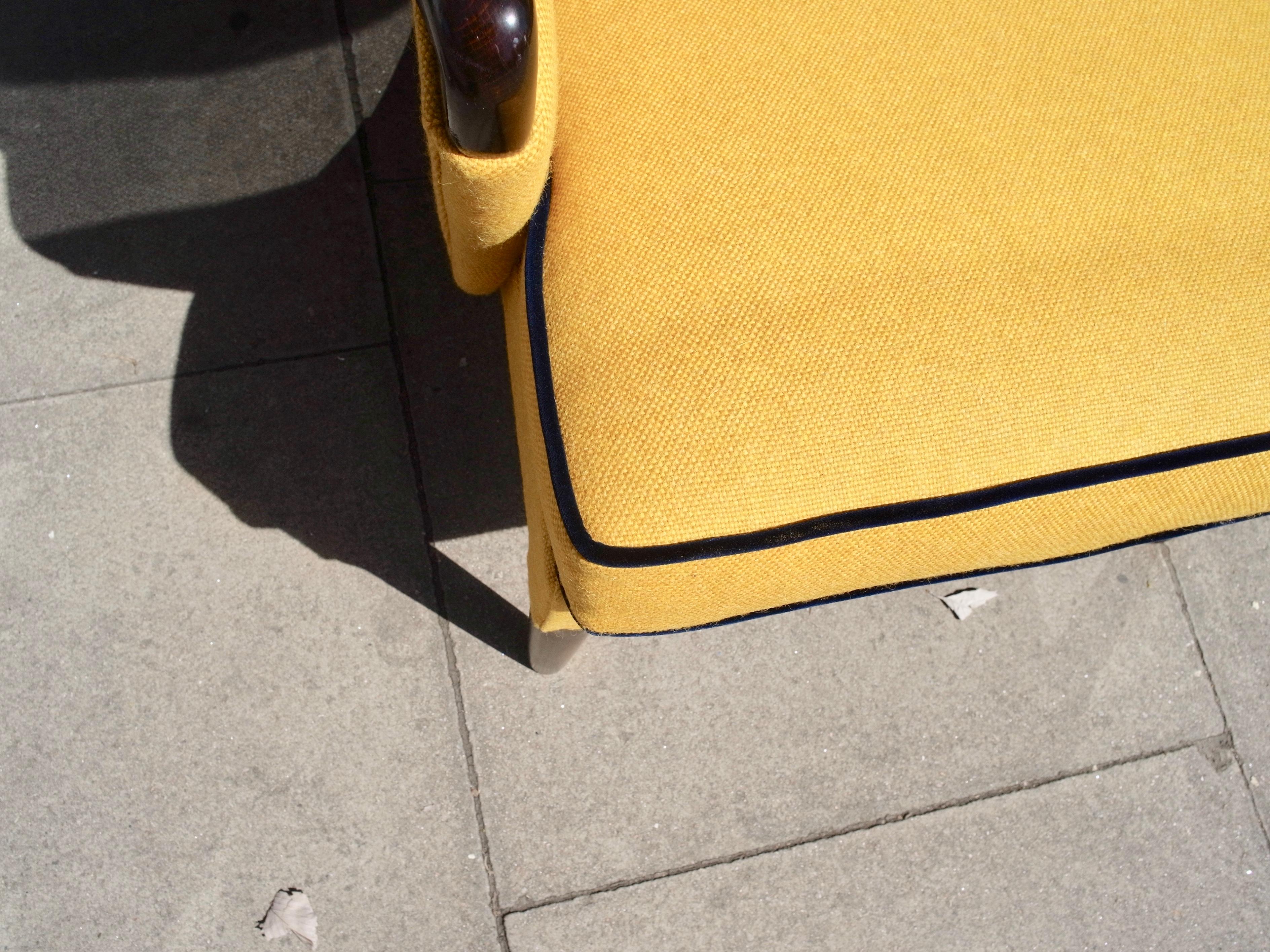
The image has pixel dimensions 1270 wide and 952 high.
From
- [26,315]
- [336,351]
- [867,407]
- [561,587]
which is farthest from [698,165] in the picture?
[26,315]

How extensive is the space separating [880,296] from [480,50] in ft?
1.49

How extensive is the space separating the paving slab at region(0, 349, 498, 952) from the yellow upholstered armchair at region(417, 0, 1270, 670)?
529 mm

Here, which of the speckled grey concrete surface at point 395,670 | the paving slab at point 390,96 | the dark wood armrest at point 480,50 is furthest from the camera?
the paving slab at point 390,96

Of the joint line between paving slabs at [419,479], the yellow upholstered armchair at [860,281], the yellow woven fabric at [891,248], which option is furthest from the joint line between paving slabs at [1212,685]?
the joint line between paving slabs at [419,479]

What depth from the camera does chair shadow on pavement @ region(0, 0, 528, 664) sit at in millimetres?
1531

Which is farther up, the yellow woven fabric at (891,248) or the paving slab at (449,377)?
the yellow woven fabric at (891,248)

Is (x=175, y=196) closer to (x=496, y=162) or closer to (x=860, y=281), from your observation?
(x=496, y=162)

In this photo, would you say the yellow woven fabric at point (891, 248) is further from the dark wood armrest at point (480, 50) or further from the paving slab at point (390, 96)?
the paving slab at point (390, 96)

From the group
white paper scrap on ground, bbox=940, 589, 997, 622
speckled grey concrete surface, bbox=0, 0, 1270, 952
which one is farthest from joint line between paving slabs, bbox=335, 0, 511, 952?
white paper scrap on ground, bbox=940, 589, 997, 622

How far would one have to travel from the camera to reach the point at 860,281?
959mm

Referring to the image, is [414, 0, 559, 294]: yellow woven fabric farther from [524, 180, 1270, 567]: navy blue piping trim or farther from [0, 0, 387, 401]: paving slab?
[0, 0, 387, 401]: paving slab

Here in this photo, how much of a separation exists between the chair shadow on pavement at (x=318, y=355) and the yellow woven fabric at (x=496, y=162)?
24.8 inches

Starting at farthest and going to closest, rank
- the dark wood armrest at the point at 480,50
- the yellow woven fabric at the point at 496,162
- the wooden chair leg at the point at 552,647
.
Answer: the wooden chair leg at the point at 552,647 < the yellow woven fabric at the point at 496,162 < the dark wood armrest at the point at 480,50

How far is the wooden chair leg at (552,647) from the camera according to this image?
1302mm
